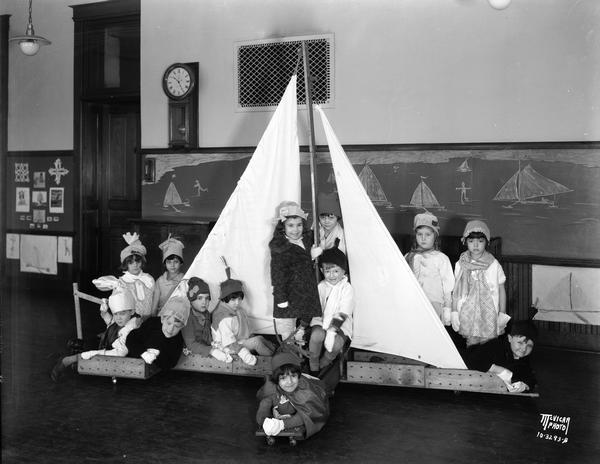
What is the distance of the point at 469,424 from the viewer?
3.02m

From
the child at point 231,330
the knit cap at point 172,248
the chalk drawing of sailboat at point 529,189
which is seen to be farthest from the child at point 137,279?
the chalk drawing of sailboat at point 529,189

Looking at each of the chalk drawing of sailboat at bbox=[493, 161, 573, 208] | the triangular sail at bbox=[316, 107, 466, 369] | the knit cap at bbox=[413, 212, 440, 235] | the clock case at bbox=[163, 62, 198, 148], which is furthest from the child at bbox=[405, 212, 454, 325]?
the clock case at bbox=[163, 62, 198, 148]

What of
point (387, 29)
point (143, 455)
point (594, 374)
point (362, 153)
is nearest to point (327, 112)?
point (362, 153)

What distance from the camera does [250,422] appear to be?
3.05 meters

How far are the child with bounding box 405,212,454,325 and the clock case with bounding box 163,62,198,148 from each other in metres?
2.55

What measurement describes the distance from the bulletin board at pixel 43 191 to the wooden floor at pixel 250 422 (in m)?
2.64

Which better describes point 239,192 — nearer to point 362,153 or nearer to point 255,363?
point 255,363

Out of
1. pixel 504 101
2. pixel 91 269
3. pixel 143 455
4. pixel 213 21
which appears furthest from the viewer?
pixel 91 269

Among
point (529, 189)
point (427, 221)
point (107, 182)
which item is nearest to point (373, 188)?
point (529, 189)

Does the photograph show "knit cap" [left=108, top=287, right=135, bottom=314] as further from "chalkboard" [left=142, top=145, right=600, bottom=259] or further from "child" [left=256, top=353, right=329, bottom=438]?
"chalkboard" [left=142, top=145, right=600, bottom=259]

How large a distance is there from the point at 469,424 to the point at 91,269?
4.42 meters

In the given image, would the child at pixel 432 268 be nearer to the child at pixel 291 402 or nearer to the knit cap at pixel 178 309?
the child at pixel 291 402

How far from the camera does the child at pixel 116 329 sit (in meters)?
3.64

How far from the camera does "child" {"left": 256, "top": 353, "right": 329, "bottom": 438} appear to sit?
2.83 metres
